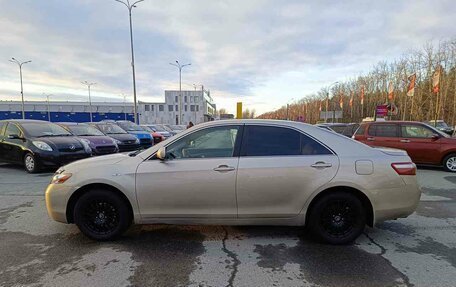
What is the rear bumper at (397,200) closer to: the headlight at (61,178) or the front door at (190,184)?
the front door at (190,184)

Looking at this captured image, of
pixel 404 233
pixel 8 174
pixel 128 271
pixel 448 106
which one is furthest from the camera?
pixel 448 106

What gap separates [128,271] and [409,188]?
3.63 m

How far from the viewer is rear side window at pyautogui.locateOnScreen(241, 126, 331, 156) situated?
386cm

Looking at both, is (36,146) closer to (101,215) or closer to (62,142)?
(62,142)

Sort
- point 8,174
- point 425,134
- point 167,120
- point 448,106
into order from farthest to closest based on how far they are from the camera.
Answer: point 167,120 < point 448,106 < point 425,134 < point 8,174

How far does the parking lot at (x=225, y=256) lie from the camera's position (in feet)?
9.99

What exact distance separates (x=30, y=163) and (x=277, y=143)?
8.56 metres

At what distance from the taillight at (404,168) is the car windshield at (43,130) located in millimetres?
9898

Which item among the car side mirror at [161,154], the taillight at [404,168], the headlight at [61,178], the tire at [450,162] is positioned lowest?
the tire at [450,162]

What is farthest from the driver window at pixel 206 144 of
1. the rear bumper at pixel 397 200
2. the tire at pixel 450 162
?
the tire at pixel 450 162

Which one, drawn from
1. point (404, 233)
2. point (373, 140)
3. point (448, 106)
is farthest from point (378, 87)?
point (404, 233)

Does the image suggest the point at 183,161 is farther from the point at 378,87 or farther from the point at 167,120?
the point at 167,120

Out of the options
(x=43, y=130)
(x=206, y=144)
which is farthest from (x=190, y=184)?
(x=43, y=130)

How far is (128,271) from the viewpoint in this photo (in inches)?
126
